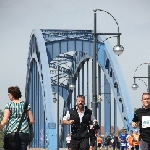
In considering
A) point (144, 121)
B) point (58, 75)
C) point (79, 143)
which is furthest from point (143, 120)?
point (58, 75)

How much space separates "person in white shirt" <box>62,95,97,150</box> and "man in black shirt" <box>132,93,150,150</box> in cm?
155

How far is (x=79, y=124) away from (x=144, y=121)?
186 centimetres

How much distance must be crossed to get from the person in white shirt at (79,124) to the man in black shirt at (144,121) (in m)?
1.55

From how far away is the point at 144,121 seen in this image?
12.2 m

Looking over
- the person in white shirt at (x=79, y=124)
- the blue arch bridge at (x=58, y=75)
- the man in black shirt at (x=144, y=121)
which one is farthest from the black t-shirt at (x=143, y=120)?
the blue arch bridge at (x=58, y=75)

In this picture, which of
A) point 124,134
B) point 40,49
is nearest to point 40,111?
point 40,49

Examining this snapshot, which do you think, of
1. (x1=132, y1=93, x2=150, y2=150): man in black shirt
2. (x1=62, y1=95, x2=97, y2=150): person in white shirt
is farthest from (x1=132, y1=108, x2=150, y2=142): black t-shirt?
(x1=62, y1=95, x2=97, y2=150): person in white shirt

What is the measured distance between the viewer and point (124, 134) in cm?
3753

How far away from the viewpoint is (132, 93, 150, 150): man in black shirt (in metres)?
12.2

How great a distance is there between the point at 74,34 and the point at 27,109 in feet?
150

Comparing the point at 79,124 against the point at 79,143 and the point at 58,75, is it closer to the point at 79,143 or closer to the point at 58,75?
the point at 79,143

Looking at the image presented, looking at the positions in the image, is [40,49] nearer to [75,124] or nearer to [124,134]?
[124,134]

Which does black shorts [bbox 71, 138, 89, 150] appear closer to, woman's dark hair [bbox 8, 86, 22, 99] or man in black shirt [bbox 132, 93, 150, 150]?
man in black shirt [bbox 132, 93, 150, 150]

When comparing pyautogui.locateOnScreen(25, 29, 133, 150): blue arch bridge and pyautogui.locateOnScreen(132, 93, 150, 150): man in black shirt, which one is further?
pyautogui.locateOnScreen(25, 29, 133, 150): blue arch bridge
